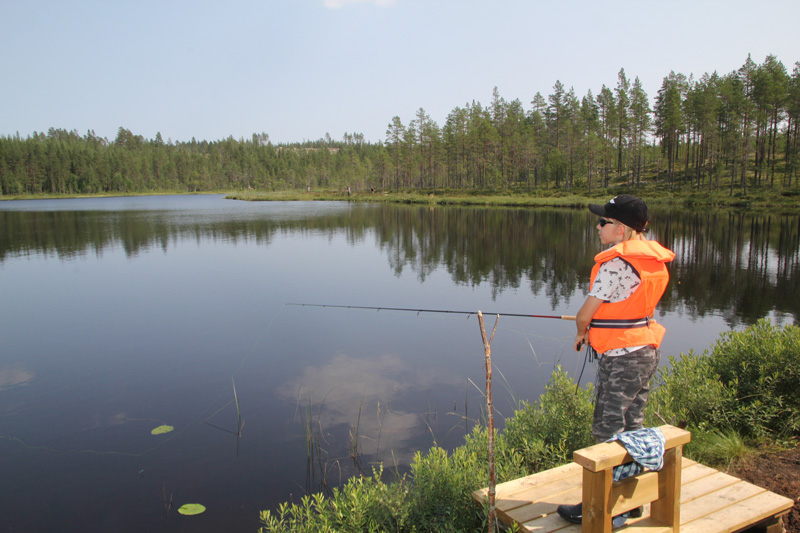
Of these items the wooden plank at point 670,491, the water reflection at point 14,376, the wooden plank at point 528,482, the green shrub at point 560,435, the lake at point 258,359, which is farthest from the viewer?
the water reflection at point 14,376

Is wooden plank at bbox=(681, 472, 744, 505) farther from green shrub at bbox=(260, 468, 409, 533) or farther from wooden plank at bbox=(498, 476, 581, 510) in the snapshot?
green shrub at bbox=(260, 468, 409, 533)

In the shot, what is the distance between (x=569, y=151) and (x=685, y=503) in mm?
74941

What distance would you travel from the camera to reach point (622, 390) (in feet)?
11.4

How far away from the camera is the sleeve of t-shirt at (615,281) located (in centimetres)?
336

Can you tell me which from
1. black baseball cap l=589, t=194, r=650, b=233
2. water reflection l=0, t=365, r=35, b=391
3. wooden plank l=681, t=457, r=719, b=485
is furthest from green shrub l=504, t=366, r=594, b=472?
water reflection l=0, t=365, r=35, b=391

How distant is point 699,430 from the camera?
5.52 m

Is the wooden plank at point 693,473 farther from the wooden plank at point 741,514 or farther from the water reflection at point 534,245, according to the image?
the water reflection at point 534,245

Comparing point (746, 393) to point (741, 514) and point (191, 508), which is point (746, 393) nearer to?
point (741, 514)

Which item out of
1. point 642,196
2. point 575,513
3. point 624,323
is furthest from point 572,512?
point 642,196

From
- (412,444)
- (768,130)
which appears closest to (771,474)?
(412,444)

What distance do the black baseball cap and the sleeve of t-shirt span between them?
267 mm

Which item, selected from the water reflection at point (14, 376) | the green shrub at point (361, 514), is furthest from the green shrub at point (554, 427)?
the water reflection at point (14, 376)

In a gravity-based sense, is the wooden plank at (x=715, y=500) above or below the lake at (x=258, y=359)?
above

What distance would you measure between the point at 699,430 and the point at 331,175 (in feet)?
491
